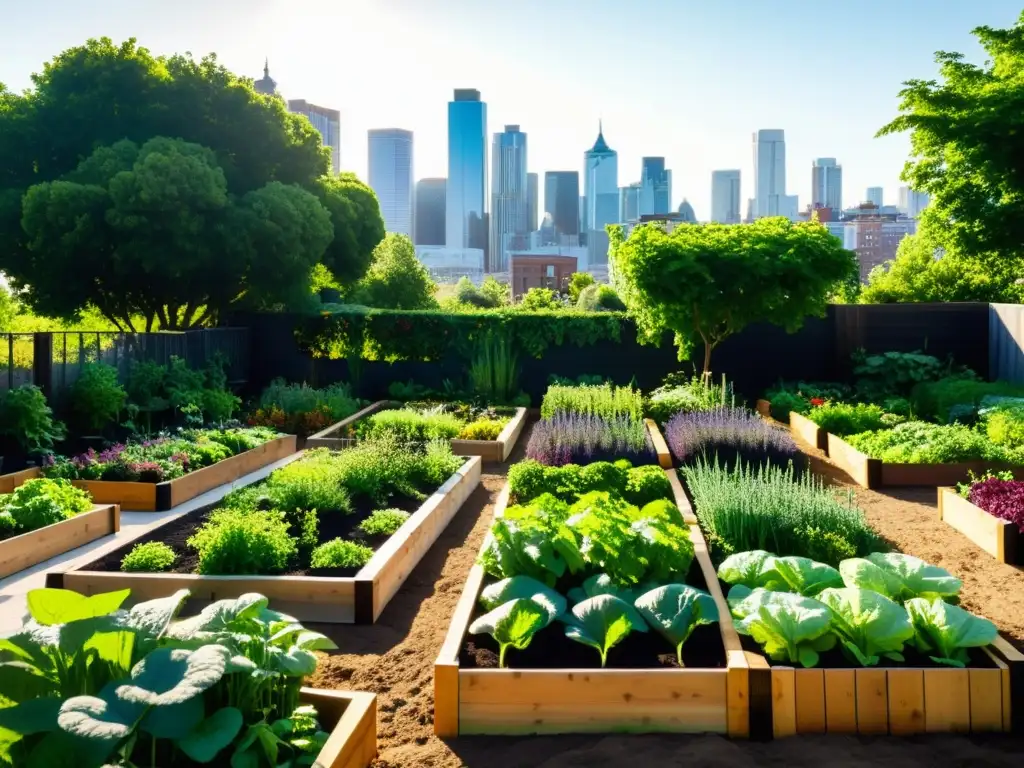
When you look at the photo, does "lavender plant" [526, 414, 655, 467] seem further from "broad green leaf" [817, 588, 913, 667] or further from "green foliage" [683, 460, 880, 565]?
"broad green leaf" [817, 588, 913, 667]

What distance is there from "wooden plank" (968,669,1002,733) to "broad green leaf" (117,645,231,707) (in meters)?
2.64

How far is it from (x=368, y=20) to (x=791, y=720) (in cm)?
603

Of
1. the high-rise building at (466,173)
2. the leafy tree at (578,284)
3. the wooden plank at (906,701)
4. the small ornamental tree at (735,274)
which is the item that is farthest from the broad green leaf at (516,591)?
the high-rise building at (466,173)

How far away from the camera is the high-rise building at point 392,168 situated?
163 meters

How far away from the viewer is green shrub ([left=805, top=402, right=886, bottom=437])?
10086 mm

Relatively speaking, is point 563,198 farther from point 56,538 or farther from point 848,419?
point 56,538

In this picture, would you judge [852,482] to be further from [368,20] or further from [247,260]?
[247,260]

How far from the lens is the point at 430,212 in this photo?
175m

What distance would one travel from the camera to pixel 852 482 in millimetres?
8578

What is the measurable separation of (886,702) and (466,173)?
580 ft

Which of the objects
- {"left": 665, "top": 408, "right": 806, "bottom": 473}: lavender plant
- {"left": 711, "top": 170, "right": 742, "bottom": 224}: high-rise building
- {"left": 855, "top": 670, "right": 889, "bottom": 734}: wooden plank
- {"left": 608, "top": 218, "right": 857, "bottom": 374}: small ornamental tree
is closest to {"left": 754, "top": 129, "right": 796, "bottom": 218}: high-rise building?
{"left": 711, "top": 170, "right": 742, "bottom": 224}: high-rise building

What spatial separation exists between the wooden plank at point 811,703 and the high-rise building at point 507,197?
163728 millimetres

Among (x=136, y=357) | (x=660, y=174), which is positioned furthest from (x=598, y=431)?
(x=660, y=174)

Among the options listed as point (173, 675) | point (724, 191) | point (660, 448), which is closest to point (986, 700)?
point (173, 675)
